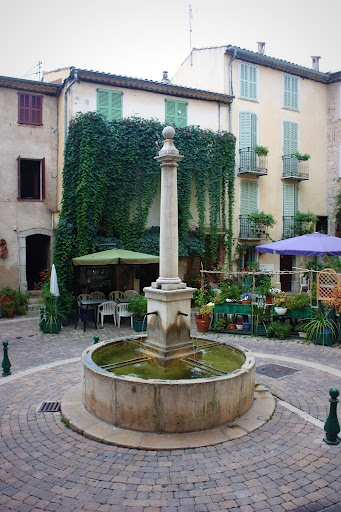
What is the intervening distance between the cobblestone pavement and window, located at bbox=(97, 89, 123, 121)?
37.8 feet

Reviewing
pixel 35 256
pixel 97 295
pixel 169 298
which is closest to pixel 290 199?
pixel 97 295

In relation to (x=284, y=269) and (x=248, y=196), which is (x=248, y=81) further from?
(x=284, y=269)

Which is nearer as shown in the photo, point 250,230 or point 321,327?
point 321,327

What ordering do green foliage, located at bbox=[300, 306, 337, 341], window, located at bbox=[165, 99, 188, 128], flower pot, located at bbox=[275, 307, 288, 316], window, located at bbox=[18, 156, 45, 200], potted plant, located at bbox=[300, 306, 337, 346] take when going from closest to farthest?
potted plant, located at bbox=[300, 306, 337, 346] → green foliage, located at bbox=[300, 306, 337, 341] → flower pot, located at bbox=[275, 307, 288, 316] → window, located at bbox=[18, 156, 45, 200] → window, located at bbox=[165, 99, 188, 128]

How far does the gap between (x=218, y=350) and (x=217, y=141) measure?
11.5m

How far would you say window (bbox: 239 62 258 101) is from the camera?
18.5 m

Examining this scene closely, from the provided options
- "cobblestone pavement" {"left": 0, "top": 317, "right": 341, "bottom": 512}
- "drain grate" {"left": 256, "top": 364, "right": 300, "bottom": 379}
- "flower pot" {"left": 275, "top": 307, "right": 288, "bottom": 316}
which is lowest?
"cobblestone pavement" {"left": 0, "top": 317, "right": 341, "bottom": 512}

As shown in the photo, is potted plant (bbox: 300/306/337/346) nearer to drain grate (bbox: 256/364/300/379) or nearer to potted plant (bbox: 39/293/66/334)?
drain grate (bbox: 256/364/300/379)

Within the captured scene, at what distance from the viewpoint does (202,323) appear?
11750 mm

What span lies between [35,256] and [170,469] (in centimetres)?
1504

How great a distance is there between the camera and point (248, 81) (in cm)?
1870

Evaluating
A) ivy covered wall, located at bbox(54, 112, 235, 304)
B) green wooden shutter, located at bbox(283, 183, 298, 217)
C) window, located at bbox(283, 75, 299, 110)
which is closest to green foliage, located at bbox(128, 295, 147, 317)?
ivy covered wall, located at bbox(54, 112, 235, 304)

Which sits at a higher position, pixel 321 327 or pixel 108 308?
pixel 108 308

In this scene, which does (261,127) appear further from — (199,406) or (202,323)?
(199,406)
